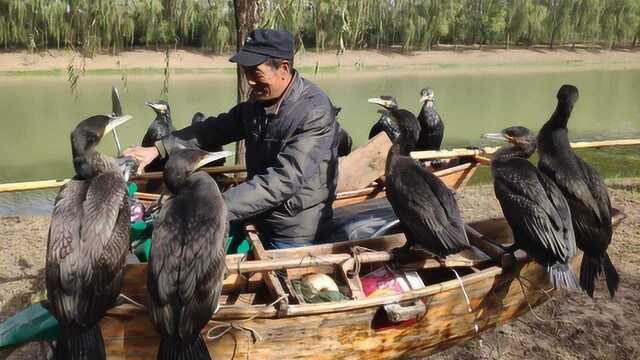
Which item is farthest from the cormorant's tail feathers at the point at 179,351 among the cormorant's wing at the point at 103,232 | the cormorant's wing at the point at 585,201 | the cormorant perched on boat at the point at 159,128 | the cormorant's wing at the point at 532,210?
the cormorant perched on boat at the point at 159,128

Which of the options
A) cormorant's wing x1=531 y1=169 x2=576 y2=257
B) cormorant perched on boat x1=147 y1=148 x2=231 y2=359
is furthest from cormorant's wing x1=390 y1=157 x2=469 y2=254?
cormorant perched on boat x1=147 y1=148 x2=231 y2=359

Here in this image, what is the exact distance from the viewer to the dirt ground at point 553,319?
12.3 ft

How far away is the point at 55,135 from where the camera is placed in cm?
1270

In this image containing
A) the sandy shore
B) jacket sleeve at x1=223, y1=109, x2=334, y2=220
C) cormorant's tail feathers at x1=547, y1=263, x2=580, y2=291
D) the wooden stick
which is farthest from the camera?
the sandy shore

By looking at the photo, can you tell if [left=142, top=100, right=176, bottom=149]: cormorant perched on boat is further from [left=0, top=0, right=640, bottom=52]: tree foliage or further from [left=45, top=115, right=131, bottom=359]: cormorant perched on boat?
[left=0, top=0, right=640, bottom=52]: tree foliage

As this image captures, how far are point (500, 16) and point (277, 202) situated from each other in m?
38.2

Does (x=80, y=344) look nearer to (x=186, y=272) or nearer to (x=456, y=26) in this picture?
(x=186, y=272)

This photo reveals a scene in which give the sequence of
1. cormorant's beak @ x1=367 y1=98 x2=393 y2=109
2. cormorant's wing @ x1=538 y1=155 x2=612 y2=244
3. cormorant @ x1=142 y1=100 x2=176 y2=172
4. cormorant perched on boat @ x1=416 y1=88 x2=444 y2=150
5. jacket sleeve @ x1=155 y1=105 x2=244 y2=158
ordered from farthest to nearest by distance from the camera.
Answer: cormorant perched on boat @ x1=416 y1=88 x2=444 y2=150 → cormorant's beak @ x1=367 y1=98 x2=393 y2=109 → cormorant @ x1=142 y1=100 x2=176 y2=172 → jacket sleeve @ x1=155 y1=105 x2=244 y2=158 → cormorant's wing @ x1=538 y1=155 x2=612 y2=244

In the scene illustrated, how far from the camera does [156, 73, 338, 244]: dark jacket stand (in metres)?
3.34

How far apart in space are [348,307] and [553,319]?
74.4 inches

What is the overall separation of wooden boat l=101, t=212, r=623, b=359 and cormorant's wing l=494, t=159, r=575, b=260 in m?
0.22

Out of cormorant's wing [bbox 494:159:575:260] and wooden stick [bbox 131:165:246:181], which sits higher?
cormorant's wing [bbox 494:159:575:260]

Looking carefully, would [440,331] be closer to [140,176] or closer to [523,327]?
[523,327]

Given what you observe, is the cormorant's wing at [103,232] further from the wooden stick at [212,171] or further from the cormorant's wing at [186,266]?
the wooden stick at [212,171]
